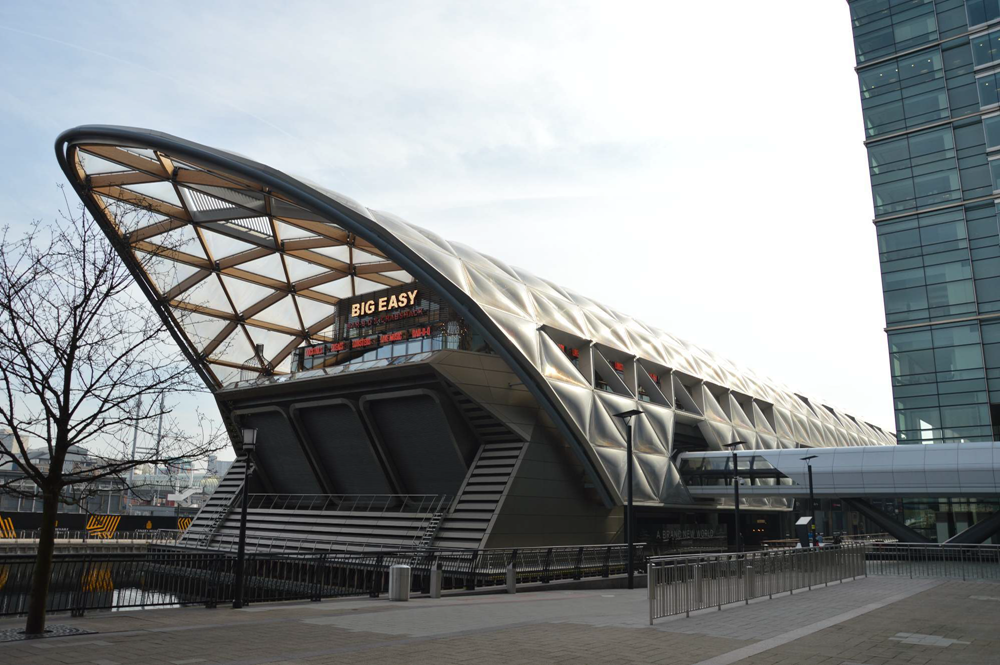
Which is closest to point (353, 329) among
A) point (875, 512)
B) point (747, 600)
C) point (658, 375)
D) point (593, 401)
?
point (593, 401)

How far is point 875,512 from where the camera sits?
42.8m

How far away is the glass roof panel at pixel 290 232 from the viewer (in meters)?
38.6

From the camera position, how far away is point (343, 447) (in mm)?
41281

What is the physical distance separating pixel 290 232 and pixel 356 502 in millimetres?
14962

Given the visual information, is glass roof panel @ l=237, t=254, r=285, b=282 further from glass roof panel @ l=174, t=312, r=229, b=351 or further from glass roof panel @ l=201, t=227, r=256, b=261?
glass roof panel @ l=174, t=312, r=229, b=351

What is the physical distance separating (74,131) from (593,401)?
25.8 metres

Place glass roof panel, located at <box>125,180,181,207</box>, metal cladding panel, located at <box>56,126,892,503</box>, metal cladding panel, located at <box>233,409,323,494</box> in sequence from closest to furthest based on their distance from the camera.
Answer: metal cladding panel, located at <box>56,126,892,503</box> → glass roof panel, located at <box>125,180,181,207</box> → metal cladding panel, located at <box>233,409,323,494</box>

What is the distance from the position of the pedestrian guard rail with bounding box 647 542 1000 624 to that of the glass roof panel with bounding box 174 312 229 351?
36.3 m

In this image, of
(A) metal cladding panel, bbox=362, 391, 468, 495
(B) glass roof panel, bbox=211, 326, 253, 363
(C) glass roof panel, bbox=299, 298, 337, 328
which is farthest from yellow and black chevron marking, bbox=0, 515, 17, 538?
(A) metal cladding panel, bbox=362, 391, 468, 495

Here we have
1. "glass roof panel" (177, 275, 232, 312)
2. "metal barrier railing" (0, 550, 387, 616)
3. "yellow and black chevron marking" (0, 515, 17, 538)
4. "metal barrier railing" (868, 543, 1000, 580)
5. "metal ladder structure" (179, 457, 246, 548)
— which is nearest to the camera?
"metal barrier railing" (0, 550, 387, 616)

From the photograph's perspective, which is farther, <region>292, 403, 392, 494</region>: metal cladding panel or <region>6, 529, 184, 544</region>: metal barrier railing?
<region>6, 529, 184, 544</region>: metal barrier railing

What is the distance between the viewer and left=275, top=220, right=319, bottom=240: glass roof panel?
3858cm

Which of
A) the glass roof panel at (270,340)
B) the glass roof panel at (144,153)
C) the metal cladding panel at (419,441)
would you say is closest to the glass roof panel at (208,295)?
the glass roof panel at (270,340)

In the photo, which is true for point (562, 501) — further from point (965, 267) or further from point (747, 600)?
point (965, 267)
